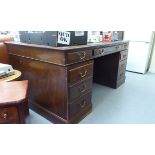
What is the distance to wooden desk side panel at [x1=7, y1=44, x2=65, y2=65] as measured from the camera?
124 centimetres

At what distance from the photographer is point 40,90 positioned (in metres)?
1.58

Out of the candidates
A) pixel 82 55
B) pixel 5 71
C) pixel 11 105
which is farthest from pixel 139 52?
pixel 11 105

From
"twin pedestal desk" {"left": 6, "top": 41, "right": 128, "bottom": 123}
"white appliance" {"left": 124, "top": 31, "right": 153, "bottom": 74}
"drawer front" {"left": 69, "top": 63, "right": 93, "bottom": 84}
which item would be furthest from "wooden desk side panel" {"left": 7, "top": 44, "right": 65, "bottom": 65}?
"white appliance" {"left": 124, "top": 31, "right": 153, "bottom": 74}

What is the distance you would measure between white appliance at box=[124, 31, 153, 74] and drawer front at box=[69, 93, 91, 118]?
188 cm

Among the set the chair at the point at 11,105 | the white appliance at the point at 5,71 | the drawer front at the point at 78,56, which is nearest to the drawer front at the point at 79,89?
the drawer front at the point at 78,56

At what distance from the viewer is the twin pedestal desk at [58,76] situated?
1283 millimetres

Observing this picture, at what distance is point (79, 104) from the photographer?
1521mm

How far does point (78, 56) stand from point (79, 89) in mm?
334

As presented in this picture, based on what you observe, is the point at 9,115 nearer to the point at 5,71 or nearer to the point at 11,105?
the point at 11,105

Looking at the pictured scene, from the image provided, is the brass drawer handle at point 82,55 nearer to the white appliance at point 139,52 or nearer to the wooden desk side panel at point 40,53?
the wooden desk side panel at point 40,53

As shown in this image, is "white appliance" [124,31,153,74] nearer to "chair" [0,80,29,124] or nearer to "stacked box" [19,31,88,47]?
"stacked box" [19,31,88,47]

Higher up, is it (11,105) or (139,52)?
(11,105)

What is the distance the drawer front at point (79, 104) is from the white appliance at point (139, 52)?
1.88 m
